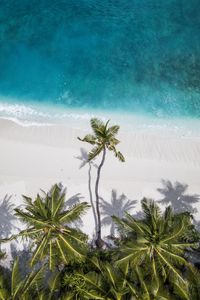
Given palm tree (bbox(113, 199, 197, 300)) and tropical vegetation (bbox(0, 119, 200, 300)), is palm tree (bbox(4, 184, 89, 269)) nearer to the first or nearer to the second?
tropical vegetation (bbox(0, 119, 200, 300))

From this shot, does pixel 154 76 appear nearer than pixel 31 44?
Yes

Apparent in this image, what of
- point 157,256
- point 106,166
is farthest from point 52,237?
point 106,166

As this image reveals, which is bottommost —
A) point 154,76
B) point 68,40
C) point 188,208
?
point 188,208

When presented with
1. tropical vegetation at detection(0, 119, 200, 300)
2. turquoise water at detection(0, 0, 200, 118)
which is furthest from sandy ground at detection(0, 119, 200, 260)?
tropical vegetation at detection(0, 119, 200, 300)

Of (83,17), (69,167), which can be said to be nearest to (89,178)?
(69,167)

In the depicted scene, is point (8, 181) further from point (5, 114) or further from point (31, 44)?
point (31, 44)

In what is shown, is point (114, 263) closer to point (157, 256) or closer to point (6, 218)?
point (157, 256)

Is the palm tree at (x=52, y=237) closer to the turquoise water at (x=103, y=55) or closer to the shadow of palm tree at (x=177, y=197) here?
the shadow of palm tree at (x=177, y=197)

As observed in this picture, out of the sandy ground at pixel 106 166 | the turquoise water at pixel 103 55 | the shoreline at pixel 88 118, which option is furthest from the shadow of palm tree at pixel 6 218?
the turquoise water at pixel 103 55
